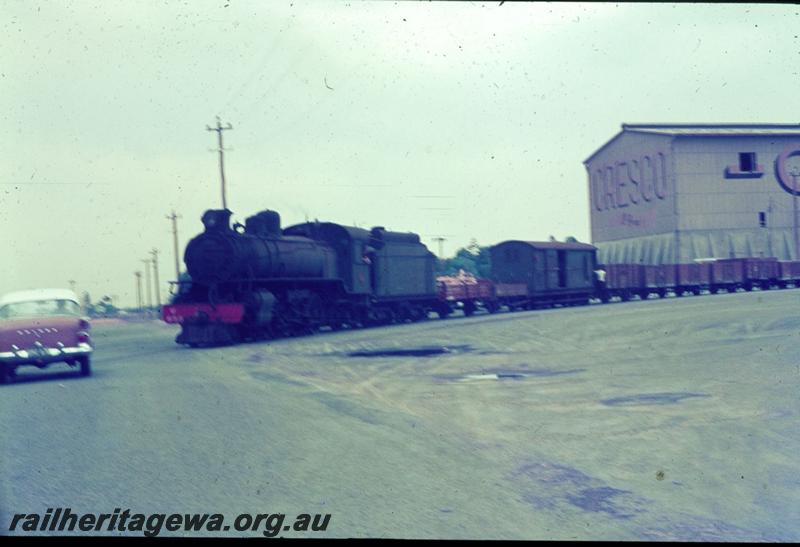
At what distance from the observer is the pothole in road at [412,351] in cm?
1347

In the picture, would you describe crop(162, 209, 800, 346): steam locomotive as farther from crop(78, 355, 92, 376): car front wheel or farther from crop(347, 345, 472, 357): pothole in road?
crop(78, 355, 92, 376): car front wheel

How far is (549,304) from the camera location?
24266 millimetres

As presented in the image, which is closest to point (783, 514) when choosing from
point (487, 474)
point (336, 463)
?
point (487, 474)

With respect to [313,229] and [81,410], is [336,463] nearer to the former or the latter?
[81,410]

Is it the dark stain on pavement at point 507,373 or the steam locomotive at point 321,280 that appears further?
the steam locomotive at point 321,280

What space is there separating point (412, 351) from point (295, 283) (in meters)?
4.61

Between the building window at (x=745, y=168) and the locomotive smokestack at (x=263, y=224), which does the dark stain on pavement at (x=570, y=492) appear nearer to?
the building window at (x=745, y=168)

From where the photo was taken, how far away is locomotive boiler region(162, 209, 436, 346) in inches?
642

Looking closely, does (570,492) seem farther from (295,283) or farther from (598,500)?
(295,283)

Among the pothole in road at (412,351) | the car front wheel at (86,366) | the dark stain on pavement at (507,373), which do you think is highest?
the car front wheel at (86,366)

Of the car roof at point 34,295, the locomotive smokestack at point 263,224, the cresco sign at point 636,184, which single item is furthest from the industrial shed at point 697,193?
the locomotive smokestack at point 263,224

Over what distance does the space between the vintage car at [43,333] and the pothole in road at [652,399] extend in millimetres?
6101

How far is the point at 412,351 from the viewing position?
14219mm

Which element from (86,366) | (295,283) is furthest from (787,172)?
(295,283)
